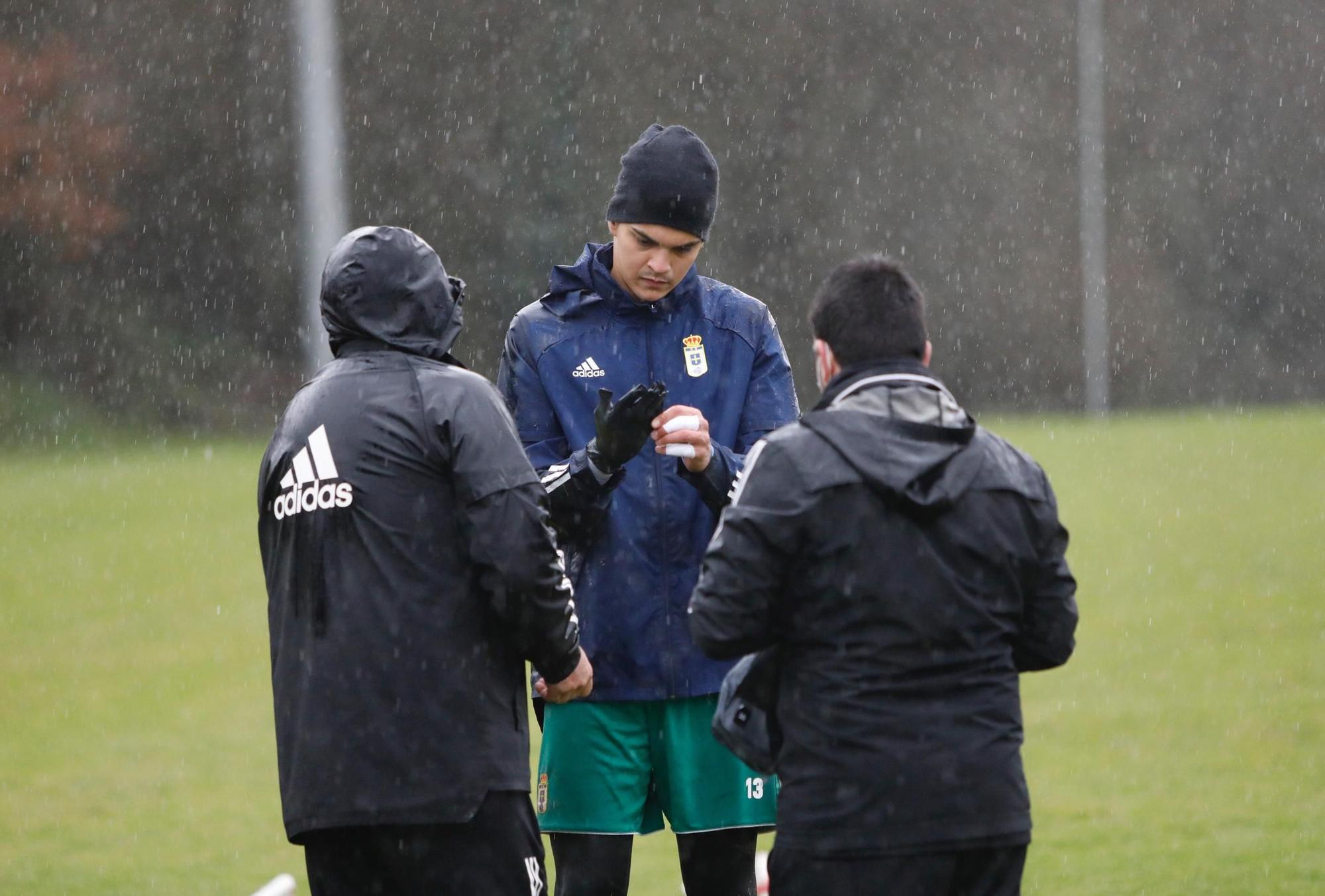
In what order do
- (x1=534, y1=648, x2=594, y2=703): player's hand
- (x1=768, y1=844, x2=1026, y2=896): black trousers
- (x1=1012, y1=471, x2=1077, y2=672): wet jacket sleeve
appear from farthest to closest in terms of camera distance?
(x1=534, y1=648, x2=594, y2=703): player's hand < (x1=1012, y1=471, x2=1077, y2=672): wet jacket sleeve < (x1=768, y1=844, x2=1026, y2=896): black trousers

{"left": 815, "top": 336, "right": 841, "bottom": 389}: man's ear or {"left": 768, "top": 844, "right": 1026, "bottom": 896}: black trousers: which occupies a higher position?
{"left": 815, "top": 336, "right": 841, "bottom": 389}: man's ear

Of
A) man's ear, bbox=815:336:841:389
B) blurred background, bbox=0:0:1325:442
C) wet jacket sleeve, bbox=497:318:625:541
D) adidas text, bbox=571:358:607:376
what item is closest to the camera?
man's ear, bbox=815:336:841:389

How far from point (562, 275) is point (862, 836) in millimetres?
1814

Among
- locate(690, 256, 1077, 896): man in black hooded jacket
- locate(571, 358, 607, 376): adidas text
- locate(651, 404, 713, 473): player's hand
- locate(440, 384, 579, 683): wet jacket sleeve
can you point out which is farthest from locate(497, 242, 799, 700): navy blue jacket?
locate(690, 256, 1077, 896): man in black hooded jacket

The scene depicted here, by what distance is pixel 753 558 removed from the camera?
295cm

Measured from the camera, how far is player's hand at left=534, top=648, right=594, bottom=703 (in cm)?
359

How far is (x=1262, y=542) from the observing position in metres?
13.7

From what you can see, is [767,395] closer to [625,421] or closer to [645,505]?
[645,505]

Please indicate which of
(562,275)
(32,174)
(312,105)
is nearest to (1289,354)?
(32,174)

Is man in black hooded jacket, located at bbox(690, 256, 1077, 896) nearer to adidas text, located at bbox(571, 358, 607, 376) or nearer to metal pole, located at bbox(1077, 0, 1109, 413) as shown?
adidas text, located at bbox(571, 358, 607, 376)

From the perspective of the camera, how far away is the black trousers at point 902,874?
291 cm

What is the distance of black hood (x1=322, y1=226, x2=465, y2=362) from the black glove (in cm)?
42

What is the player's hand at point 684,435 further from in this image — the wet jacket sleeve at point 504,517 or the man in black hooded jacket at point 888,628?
the man in black hooded jacket at point 888,628

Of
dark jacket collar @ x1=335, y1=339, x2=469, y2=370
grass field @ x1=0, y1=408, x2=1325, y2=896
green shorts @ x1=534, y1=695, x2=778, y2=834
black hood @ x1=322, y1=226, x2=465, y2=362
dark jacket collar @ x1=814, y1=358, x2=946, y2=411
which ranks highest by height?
black hood @ x1=322, y1=226, x2=465, y2=362
